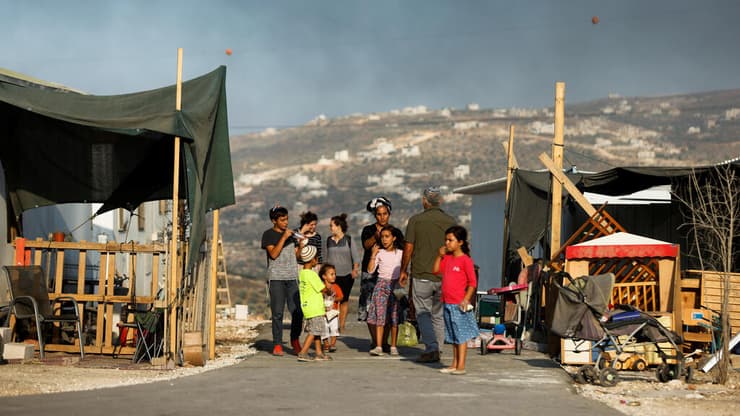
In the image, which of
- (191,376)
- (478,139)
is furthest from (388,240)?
(478,139)

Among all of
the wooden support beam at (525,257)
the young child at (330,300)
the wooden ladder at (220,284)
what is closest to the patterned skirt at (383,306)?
the young child at (330,300)

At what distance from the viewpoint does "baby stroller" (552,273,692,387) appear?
1118 centimetres

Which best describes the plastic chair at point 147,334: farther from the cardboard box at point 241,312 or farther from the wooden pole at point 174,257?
the cardboard box at point 241,312

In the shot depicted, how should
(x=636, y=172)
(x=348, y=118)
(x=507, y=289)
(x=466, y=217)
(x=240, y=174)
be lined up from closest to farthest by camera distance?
(x=507, y=289) → (x=636, y=172) → (x=466, y=217) → (x=240, y=174) → (x=348, y=118)

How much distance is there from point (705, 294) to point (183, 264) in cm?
702

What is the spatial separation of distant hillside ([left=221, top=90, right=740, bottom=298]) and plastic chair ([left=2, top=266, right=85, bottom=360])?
57297 millimetres

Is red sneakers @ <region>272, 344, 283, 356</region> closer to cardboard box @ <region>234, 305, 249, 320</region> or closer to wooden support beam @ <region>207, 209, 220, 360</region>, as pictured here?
wooden support beam @ <region>207, 209, 220, 360</region>

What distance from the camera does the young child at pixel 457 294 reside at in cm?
1148

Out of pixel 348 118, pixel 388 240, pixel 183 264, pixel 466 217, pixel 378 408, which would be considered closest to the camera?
pixel 378 408

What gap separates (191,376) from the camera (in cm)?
1111

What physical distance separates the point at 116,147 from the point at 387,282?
396 cm

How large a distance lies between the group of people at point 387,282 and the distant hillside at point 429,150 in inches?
2217

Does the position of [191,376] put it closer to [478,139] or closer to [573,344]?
[573,344]

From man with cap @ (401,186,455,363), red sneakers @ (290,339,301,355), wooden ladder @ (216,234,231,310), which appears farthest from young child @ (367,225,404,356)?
wooden ladder @ (216,234,231,310)
